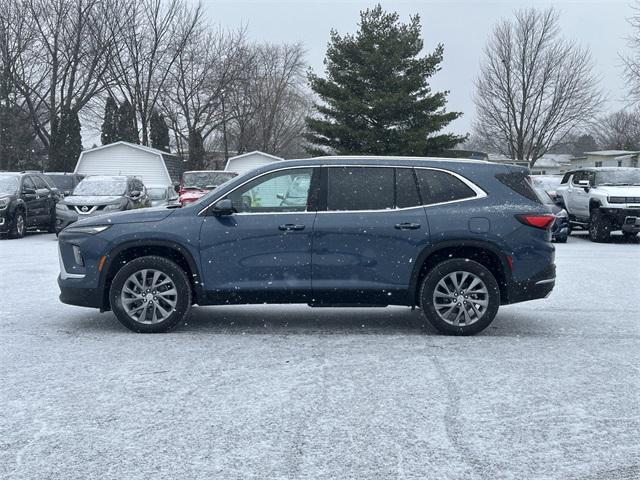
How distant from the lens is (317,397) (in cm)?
531

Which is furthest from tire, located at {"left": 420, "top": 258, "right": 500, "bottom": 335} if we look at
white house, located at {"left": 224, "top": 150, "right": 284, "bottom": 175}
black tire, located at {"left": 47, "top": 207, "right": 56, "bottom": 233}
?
white house, located at {"left": 224, "top": 150, "right": 284, "bottom": 175}

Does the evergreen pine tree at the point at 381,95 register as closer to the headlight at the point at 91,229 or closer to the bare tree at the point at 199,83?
the bare tree at the point at 199,83

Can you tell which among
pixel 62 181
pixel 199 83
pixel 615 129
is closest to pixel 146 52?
pixel 199 83

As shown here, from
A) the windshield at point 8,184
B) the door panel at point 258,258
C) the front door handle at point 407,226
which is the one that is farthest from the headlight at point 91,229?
the windshield at point 8,184

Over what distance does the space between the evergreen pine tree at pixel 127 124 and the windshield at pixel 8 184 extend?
3751 cm

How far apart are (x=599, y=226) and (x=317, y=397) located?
1648cm

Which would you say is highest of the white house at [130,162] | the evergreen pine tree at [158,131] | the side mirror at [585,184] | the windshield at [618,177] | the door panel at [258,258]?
the evergreen pine tree at [158,131]

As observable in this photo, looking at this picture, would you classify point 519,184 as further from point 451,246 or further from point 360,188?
point 360,188

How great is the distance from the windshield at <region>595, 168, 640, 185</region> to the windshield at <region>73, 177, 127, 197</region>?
12.6m

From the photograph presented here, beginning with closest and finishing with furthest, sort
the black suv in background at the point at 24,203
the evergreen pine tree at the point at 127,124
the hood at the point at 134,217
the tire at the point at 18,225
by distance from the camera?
1. the hood at the point at 134,217
2. the black suv in background at the point at 24,203
3. the tire at the point at 18,225
4. the evergreen pine tree at the point at 127,124

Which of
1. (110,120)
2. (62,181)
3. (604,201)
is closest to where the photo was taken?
(604,201)

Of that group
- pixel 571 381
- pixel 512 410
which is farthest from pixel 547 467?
pixel 571 381

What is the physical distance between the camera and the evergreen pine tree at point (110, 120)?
58.3m

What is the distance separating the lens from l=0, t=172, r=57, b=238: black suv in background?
65.0 ft
